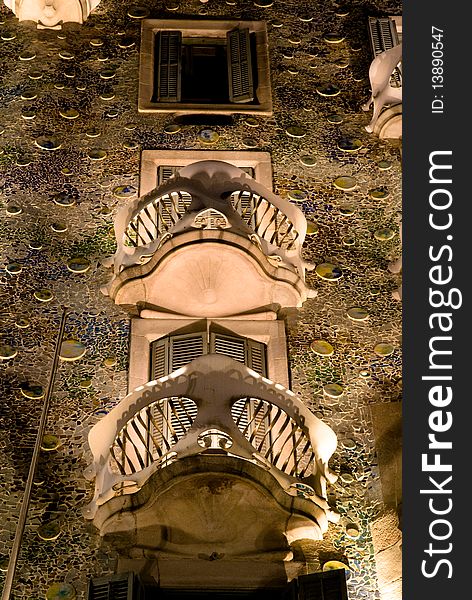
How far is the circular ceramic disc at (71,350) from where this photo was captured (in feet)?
51.3

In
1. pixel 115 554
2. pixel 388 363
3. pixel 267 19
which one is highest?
pixel 267 19

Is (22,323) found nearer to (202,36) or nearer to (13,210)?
(13,210)

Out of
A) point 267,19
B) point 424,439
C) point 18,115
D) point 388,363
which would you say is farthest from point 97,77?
point 424,439

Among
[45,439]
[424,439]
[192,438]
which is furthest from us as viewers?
[45,439]

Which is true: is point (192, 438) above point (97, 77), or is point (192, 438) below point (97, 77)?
below

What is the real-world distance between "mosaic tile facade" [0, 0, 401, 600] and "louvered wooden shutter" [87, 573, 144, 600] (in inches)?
17.4

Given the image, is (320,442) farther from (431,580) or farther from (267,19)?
(267,19)

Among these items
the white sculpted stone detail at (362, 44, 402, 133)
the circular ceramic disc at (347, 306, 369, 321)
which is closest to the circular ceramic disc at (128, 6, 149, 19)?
the white sculpted stone detail at (362, 44, 402, 133)

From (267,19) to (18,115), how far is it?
154 inches

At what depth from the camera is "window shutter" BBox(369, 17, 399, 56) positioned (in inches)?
798

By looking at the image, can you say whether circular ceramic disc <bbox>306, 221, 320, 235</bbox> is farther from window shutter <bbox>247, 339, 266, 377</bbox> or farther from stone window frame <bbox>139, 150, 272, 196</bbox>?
window shutter <bbox>247, 339, 266, 377</bbox>

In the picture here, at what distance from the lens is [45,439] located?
48.3 feet

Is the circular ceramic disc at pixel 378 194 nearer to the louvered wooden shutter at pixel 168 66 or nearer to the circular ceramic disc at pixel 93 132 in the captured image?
the louvered wooden shutter at pixel 168 66

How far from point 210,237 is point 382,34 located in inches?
235
